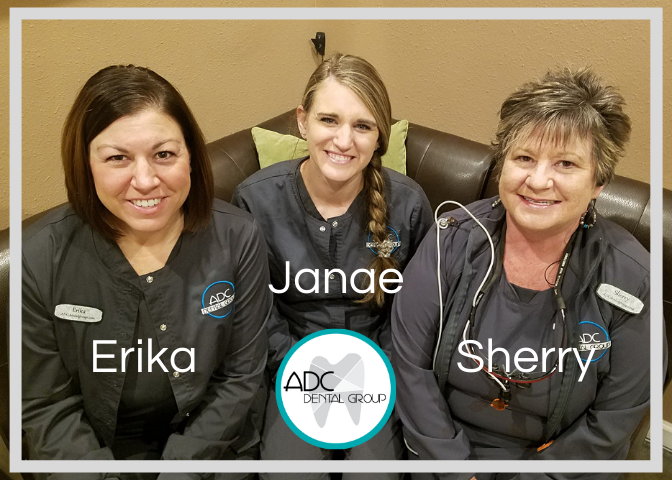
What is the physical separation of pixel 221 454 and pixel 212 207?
510 mm

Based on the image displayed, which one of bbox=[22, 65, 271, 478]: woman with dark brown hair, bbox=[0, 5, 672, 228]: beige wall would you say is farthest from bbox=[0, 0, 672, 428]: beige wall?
bbox=[22, 65, 271, 478]: woman with dark brown hair

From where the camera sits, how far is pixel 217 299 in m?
1.12

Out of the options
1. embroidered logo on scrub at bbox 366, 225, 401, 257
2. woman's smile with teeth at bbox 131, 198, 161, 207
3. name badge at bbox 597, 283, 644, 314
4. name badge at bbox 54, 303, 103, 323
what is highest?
woman's smile with teeth at bbox 131, 198, 161, 207

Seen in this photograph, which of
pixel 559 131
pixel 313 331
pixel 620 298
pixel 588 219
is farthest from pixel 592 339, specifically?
pixel 313 331

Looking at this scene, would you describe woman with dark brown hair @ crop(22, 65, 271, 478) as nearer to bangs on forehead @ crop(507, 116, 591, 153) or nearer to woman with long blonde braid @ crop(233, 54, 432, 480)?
woman with long blonde braid @ crop(233, 54, 432, 480)

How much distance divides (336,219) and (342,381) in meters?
0.38

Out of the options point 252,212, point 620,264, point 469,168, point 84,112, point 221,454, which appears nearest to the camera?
point 84,112

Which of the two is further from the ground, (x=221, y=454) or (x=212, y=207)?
(x=212, y=207)

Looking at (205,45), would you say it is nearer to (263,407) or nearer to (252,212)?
(252,212)

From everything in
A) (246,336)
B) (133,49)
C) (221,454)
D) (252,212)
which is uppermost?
(133,49)

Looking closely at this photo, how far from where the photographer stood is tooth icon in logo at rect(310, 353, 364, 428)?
1.13 meters

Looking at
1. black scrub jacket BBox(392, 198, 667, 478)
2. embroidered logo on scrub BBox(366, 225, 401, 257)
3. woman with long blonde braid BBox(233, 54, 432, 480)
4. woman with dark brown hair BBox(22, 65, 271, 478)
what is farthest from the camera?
embroidered logo on scrub BBox(366, 225, 401, 257)

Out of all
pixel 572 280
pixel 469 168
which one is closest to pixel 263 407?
pixel 572 280

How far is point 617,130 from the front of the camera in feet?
3.33
